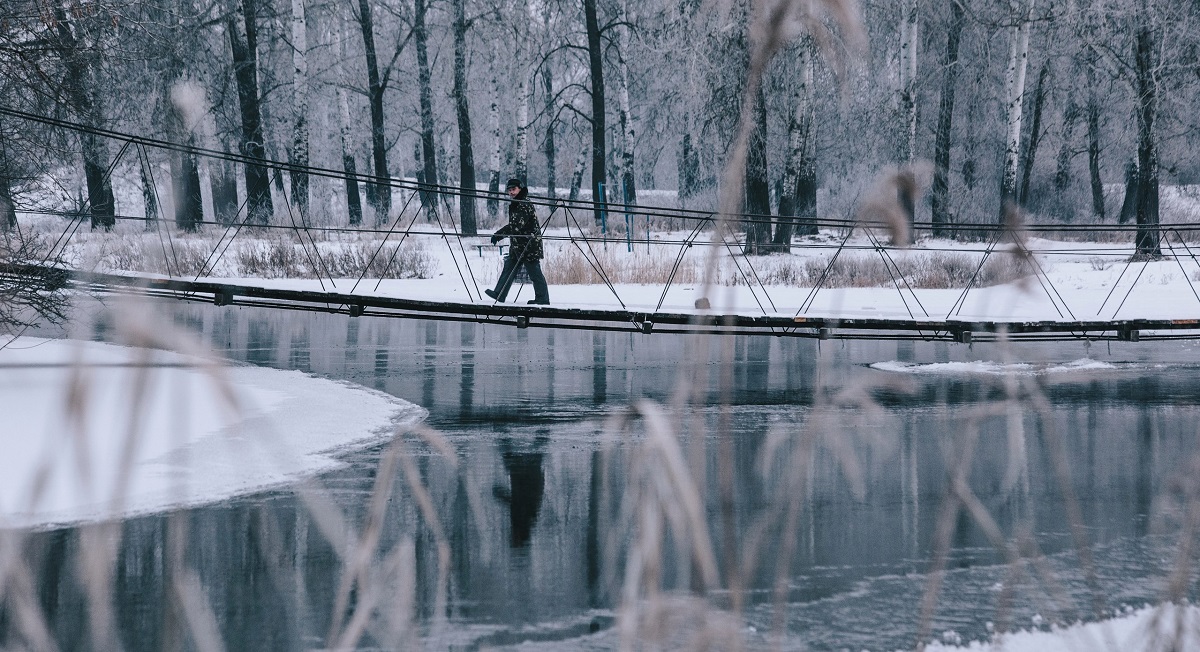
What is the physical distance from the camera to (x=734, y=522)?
19.9 ft

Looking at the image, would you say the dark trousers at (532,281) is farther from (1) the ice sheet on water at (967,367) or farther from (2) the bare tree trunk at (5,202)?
(2) the bare tree trunk at (5,202)

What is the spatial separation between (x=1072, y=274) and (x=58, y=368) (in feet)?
53.4

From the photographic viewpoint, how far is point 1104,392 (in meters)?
11.0

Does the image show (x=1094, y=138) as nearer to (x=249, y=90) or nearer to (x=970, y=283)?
(x=249, y=90)

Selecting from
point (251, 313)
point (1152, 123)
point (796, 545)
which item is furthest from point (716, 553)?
point (1152, 123)

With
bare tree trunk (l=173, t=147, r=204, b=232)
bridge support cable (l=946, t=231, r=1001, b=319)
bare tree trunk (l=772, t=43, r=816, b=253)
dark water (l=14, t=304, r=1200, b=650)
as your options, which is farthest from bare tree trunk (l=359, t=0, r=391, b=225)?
dark water (l=14, t=304, r=1200, b=650)

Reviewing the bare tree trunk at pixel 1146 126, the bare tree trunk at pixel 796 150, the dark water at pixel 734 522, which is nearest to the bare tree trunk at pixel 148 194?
the dark water at pixel 734 522

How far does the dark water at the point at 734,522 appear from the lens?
4.37 meters

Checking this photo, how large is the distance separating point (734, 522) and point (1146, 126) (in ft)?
60.8

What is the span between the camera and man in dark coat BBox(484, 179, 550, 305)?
42.5 ft

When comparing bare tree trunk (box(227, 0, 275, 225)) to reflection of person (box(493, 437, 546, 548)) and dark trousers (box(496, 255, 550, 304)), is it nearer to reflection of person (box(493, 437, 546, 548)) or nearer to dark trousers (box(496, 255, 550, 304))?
dark trousers (box(496, 255, 550, 304))

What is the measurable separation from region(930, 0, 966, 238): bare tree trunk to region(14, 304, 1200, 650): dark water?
14.7 metres

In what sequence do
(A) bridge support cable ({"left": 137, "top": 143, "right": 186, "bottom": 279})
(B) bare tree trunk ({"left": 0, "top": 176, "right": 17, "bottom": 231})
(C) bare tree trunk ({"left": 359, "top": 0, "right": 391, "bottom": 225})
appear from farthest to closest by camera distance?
(C) bare tree trunk ({"left": 359, "top": 0, "right": 391, "bottom": 225}) < (B) bare tree trunk ({"left": 0, "top": 176, "right": 17, "bottom": 231}) < (A) bridge support cable ({"left": 137, "top": 143, "right": 186, "bottom": 279})

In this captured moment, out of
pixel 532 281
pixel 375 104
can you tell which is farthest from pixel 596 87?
pixel 532 281
